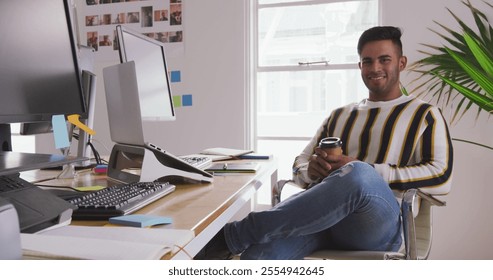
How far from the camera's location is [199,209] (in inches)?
38.0

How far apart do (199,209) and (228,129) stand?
2317 millimetres

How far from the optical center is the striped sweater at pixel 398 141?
A: 162cm

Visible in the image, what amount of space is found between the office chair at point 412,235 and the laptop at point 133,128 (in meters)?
0.50

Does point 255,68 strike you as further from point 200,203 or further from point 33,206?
point 33,206

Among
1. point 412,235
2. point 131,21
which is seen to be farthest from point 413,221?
point 131,21

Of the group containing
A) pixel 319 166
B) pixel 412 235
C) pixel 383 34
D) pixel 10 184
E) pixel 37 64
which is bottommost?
pixel 412 235

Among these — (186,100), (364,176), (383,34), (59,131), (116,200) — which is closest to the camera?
(116,200)

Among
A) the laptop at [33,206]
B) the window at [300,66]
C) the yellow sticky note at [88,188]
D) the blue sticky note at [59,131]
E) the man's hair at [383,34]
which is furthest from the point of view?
the window at [300,66]

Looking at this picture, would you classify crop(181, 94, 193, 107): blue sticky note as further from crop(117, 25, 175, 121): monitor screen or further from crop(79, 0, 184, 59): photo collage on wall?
crop(117, 25, 175, 121): monitor screen

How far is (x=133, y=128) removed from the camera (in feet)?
4.52

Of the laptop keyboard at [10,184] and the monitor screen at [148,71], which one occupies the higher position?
the monitor screen at [148,71]

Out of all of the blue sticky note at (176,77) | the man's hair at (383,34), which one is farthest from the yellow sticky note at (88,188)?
the blue sticky note at (176,77)

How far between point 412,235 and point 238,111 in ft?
6.69

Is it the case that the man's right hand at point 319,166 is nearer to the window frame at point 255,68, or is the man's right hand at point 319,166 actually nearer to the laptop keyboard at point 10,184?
the laptop keyboard at point 10,184
